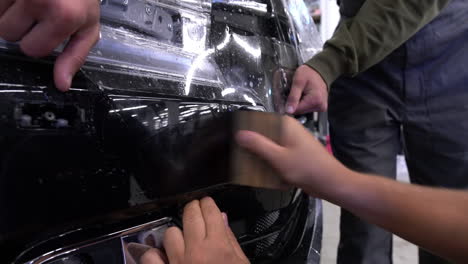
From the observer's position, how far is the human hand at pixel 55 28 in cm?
39

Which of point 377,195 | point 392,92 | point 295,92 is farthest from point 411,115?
point 377,195

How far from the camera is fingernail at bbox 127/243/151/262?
1.76 ft

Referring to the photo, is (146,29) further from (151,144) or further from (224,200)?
(224,200)

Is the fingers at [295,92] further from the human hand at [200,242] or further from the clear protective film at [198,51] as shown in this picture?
the human hand at [200,242]

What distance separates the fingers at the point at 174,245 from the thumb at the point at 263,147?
178 millimetres

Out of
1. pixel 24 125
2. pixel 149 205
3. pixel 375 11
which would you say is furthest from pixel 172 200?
pixel 375 11

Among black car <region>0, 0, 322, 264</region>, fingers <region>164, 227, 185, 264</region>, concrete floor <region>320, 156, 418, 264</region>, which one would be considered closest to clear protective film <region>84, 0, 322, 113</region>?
black car <region>0, 0, 322, 264</region>

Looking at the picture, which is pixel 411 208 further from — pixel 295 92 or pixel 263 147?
pixel 295 92

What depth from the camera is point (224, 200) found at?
674 millimetres

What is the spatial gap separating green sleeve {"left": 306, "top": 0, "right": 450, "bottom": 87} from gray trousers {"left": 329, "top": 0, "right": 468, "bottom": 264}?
0.10 m

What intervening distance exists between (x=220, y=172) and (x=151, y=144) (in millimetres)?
150

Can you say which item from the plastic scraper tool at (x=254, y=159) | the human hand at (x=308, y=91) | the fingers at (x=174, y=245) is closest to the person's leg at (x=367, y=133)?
the human hand at (x=308, y=91)

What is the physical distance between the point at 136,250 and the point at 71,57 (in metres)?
0.31

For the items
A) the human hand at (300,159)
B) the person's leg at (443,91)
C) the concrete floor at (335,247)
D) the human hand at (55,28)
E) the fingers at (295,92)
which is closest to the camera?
the human hand at (55,28)
